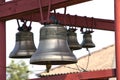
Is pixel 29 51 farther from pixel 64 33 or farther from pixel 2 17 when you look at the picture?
pixel 64 33

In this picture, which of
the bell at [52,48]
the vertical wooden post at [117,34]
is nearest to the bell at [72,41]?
the vertical wooden post at [117,34]

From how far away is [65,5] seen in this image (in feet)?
24.1

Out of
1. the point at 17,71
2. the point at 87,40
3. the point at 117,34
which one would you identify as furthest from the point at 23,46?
the point at 17,71

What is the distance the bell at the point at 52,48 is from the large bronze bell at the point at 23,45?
1273mm

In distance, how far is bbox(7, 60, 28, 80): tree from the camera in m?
47.4

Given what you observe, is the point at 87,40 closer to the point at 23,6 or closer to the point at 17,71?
the point at 23,6

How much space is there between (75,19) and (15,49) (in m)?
2.20

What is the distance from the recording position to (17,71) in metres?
49.8

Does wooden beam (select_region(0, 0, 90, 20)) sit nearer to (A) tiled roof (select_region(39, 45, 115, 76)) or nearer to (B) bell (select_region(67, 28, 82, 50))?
(B) bell (select_region(67, 28, 82, 50))

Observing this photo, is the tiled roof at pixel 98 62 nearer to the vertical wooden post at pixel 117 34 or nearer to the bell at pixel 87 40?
the bell at pixel 87 40

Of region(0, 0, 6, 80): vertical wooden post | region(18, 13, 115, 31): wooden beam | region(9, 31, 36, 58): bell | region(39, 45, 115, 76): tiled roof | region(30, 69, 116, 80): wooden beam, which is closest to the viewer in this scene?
region(30, 69, 116, 80): wooden beam

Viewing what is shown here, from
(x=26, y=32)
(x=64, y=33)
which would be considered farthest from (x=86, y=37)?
(x=64, y=33)

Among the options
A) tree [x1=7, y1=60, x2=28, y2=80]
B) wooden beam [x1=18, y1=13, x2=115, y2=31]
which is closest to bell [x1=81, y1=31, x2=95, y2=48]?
wooden beam [x1=18, y1=13, x2=115, y2=31]

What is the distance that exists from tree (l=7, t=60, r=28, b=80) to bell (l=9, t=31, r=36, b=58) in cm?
3823
